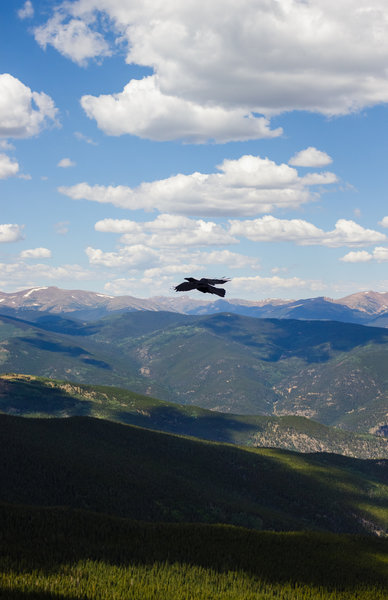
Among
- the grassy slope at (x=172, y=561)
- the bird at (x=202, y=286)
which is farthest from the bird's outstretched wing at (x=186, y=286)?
the grassy slope at (x=172, y=561)

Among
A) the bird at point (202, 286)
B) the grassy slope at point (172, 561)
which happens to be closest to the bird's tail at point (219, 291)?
the bird at point (202, 286)

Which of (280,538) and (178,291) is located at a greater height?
(178,291)

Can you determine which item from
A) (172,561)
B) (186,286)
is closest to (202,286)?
(186,286)

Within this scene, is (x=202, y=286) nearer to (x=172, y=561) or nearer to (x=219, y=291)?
(x=219, y=291)

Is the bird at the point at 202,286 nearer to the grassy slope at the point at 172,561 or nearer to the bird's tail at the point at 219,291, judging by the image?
the bird's tail at the point at 219,291

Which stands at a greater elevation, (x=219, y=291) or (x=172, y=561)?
(x=219, y=291)

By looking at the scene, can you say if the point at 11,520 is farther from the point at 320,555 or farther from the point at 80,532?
the point at 320,555

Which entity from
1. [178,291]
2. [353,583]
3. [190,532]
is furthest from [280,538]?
[178,291]

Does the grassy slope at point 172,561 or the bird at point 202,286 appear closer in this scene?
the bird at point 202,286

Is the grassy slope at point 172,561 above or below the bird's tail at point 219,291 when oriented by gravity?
below
